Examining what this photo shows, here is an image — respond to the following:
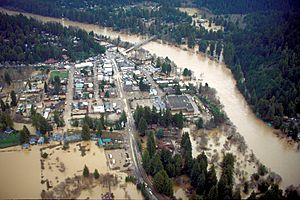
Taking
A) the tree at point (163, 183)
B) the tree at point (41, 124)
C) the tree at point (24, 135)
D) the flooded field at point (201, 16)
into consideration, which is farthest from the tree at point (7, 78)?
the flooded field at point (201, 16)

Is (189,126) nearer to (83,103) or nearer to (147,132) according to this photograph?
(147,132)

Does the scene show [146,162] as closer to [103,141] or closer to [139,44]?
[103,141]

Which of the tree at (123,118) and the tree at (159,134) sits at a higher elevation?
the tree at (123,118)

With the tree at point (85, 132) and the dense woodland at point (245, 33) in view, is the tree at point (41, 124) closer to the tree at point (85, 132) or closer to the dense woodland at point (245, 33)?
the tree at point (85, 132)

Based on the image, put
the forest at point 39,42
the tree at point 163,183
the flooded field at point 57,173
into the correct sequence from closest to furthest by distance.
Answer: the tree at point 163,183 < the flooded field at point 57,173 < the forest at point 39,42

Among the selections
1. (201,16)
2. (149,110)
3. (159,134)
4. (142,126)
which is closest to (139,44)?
(201,16)

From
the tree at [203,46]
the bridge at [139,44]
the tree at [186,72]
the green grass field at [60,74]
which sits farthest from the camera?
the tree at [203,46]
